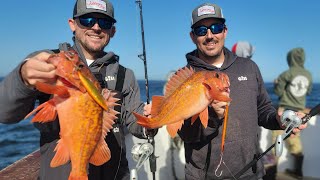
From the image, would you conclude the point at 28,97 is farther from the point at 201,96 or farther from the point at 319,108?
the point at 319,108

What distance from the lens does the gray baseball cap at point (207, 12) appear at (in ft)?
12.7

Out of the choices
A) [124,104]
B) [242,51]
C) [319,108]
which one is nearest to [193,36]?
[124,104]

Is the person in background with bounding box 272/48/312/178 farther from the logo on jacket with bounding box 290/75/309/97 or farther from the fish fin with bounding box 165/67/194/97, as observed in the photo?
the fish fin with bounding box 165/67/194/97

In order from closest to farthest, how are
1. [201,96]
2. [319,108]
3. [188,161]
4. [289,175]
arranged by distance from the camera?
[201,96] → [188,161] → [319,108] → [289,175]

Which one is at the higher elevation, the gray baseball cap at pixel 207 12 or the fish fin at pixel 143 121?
the gray baseball cap at pixel 207 12

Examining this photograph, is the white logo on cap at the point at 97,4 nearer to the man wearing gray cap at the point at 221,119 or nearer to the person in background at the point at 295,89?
the man wearing gray cap at the point at 221,119

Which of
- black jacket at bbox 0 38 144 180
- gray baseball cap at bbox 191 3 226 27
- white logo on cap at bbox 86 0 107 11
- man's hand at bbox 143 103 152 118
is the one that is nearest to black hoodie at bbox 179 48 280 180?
gray baseball cap at bbox 191 3 226 27

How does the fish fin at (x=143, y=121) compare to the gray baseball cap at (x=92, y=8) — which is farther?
the gray baseball cap at (x=92, y=8)

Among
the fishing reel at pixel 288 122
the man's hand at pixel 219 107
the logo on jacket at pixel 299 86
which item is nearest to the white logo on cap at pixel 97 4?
the man's hand at pixel 219 107

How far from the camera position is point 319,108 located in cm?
416

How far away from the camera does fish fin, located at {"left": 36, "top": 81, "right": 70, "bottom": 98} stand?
2.19m

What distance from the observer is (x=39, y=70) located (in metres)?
2.25

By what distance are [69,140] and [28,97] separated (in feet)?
1.63

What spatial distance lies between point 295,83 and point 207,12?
470 centimetres
